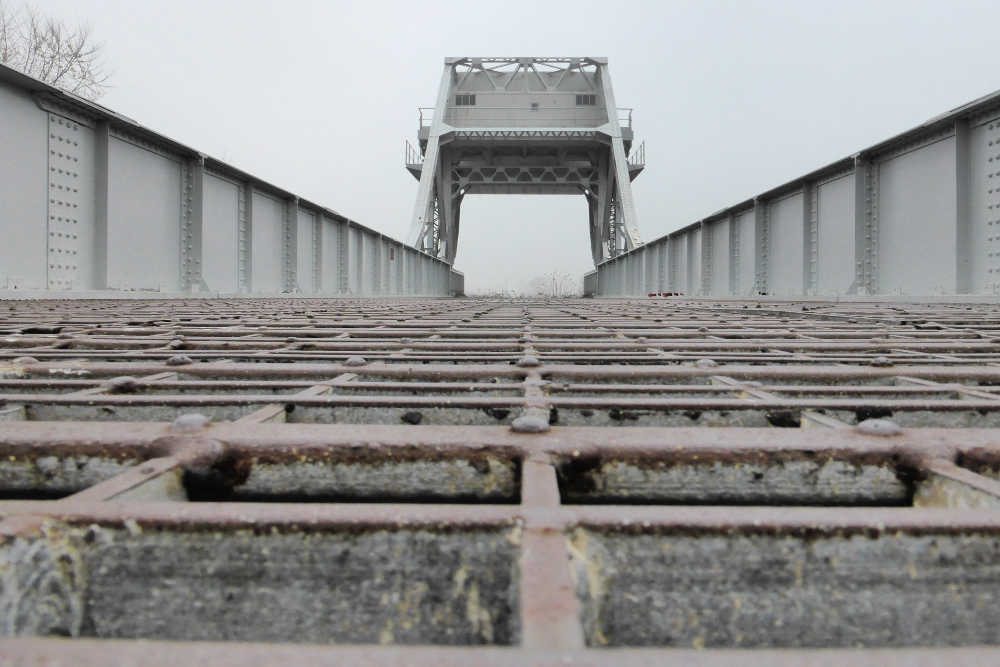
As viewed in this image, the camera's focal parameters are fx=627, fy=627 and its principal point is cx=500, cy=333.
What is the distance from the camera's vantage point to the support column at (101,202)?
290 inches

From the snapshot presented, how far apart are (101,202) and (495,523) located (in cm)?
830

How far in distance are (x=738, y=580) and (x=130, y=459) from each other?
1.01 metres

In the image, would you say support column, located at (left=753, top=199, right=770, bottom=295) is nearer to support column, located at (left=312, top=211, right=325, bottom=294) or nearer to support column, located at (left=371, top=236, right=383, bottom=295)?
support column, located at (left=312, top=211, right=325, bottom=294)

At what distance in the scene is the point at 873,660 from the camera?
56 cm

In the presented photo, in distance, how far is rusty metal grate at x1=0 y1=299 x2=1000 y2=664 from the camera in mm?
717

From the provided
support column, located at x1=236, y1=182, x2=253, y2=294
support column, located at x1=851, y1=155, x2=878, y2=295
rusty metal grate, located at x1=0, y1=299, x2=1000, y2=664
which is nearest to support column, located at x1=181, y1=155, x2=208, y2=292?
support column, located at x1=236, y1=182, x2=253, y2=294

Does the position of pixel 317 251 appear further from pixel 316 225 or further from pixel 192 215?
pixel 192 215

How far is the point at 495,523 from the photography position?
2.53 ft

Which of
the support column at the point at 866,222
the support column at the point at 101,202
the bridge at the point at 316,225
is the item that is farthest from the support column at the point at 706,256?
the support column at the point at 101,202

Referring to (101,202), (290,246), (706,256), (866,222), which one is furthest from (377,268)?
(866,222)

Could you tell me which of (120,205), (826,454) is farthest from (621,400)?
(120,205)

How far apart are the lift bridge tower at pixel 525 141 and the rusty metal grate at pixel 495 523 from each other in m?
24.7

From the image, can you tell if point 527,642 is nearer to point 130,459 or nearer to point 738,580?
point 738,580

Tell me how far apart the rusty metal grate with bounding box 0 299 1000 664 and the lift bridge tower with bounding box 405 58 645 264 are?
81.2ft
